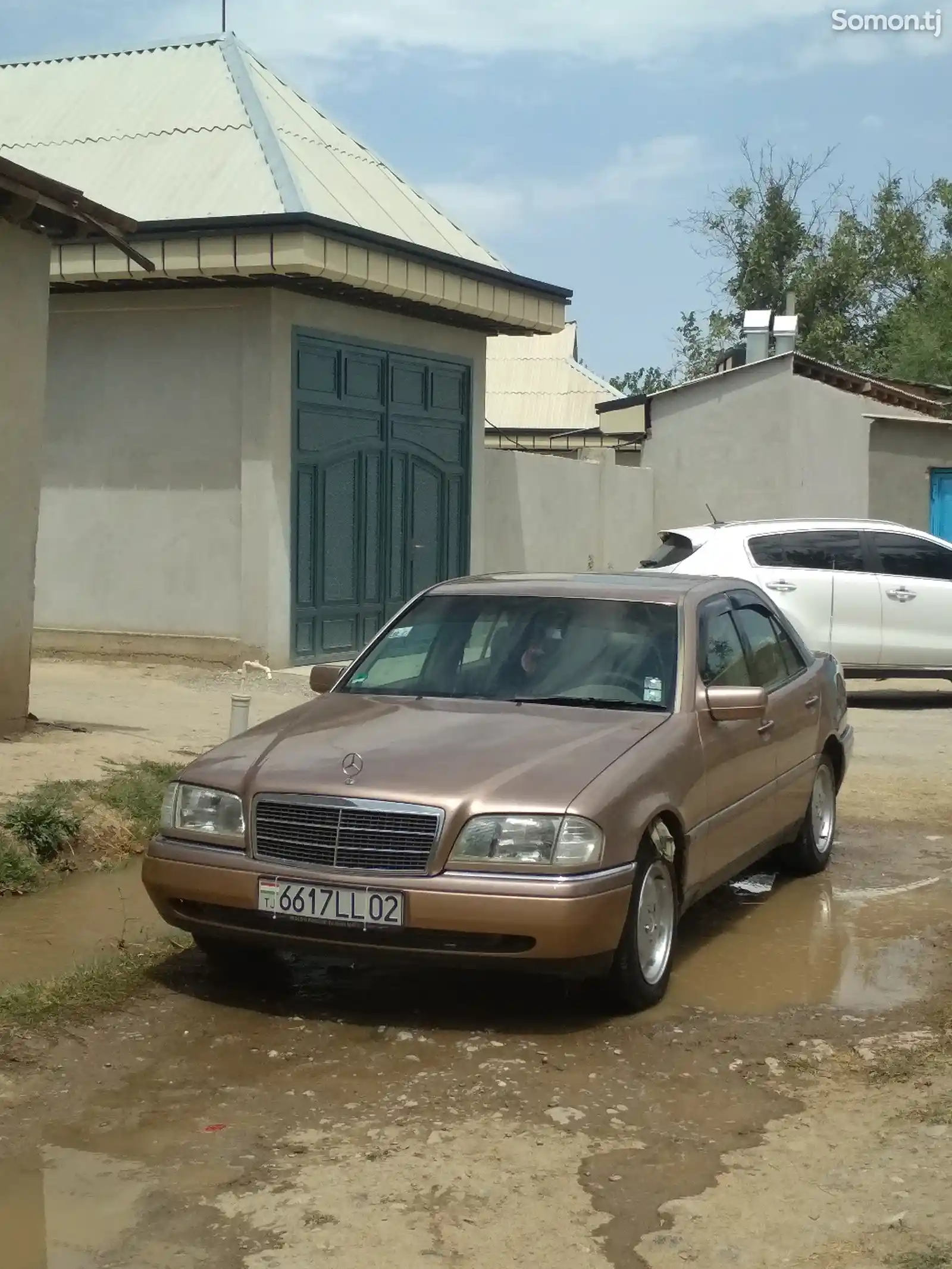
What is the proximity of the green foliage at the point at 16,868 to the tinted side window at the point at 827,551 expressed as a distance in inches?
346

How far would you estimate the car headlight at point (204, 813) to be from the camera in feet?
18.4

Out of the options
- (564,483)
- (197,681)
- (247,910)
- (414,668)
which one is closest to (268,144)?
(197,681)

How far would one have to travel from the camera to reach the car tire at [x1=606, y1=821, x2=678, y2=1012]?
5496mm

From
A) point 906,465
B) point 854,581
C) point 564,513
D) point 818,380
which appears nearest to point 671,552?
point 854,581

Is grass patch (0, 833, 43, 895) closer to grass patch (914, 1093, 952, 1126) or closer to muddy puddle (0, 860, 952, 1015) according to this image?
muddy puddle (0, 860, 952, 1015)

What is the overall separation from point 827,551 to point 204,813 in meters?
10.0

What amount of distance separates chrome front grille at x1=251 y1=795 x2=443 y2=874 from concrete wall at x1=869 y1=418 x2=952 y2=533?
19218mm

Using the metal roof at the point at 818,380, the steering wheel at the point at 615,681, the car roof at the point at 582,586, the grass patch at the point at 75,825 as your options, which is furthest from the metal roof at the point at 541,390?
the steering wheel at the point at 615,681

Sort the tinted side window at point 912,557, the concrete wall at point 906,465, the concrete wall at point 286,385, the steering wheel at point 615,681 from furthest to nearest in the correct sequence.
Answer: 1. the concrete wall at point 906,465
2. the tinted side window at point 912,557
3. the concrete wall at point 286,385
4. the steering wheel at point 615,681

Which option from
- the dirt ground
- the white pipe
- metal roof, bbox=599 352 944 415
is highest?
metal roof, bbox=599 352 944 415

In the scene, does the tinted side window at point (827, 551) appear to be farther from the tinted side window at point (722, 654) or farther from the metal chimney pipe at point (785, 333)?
the metal chimney pipe at point (785, 333)

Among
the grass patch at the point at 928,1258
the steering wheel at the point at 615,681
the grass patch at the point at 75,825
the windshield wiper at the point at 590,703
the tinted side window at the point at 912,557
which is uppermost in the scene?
the tinted side window at the point at 912,557

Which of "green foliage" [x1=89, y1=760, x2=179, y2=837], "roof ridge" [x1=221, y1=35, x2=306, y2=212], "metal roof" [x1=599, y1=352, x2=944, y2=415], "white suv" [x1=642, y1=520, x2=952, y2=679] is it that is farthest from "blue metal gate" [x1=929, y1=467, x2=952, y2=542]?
"green foliage" [x1=89, y1=760, x2=179, y2=837]

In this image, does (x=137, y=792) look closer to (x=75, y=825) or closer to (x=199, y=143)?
(x=75, y=825)
